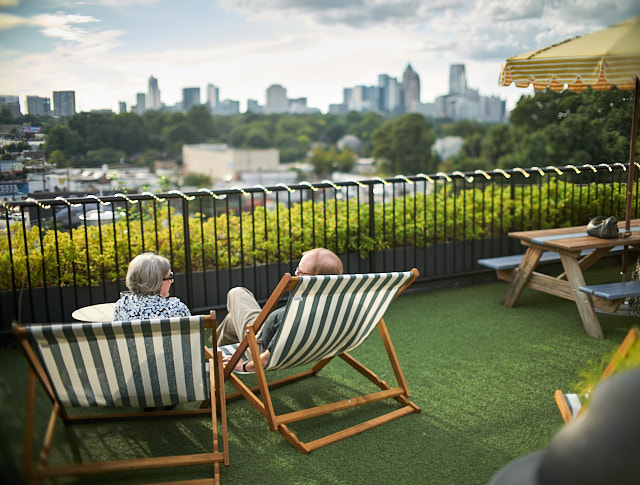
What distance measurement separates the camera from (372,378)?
356 cm

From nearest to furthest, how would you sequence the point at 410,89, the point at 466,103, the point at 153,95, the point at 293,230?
the point at 293,230 → the point at 153,95 → the point at 466,103 → the point at 410,89

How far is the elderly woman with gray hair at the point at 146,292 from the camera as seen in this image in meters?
2.98

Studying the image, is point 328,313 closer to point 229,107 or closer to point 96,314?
point 96,314

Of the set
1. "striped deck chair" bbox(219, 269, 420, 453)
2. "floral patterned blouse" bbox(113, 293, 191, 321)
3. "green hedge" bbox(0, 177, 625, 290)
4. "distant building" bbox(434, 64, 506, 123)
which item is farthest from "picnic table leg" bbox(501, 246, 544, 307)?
"distant building" bbox(434, 64, 506, 123)

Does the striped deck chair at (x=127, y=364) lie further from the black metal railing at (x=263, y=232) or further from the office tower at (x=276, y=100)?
the office tower at (x=276, y=100)

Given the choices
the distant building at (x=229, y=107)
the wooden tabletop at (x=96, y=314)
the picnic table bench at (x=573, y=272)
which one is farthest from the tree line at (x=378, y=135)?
the picnic table bench at (x=573, y=272)

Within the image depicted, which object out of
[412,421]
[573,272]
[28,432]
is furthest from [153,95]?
[28,432]

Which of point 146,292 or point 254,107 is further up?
point 254,107

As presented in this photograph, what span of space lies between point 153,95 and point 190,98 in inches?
105

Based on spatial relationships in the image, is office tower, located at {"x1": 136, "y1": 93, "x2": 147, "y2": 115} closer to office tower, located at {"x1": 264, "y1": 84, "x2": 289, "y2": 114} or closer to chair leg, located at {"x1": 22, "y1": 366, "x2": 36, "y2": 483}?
office tower, located at {"x1": 264, "y1": 84, "x2": 289, "y2": 114}

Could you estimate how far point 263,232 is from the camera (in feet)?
18.3

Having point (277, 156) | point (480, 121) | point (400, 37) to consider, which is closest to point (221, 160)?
point (277, 156)

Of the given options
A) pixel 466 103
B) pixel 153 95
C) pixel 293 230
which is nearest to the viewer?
pixel 293 230

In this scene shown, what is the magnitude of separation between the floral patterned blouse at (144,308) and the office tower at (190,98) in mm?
16653
